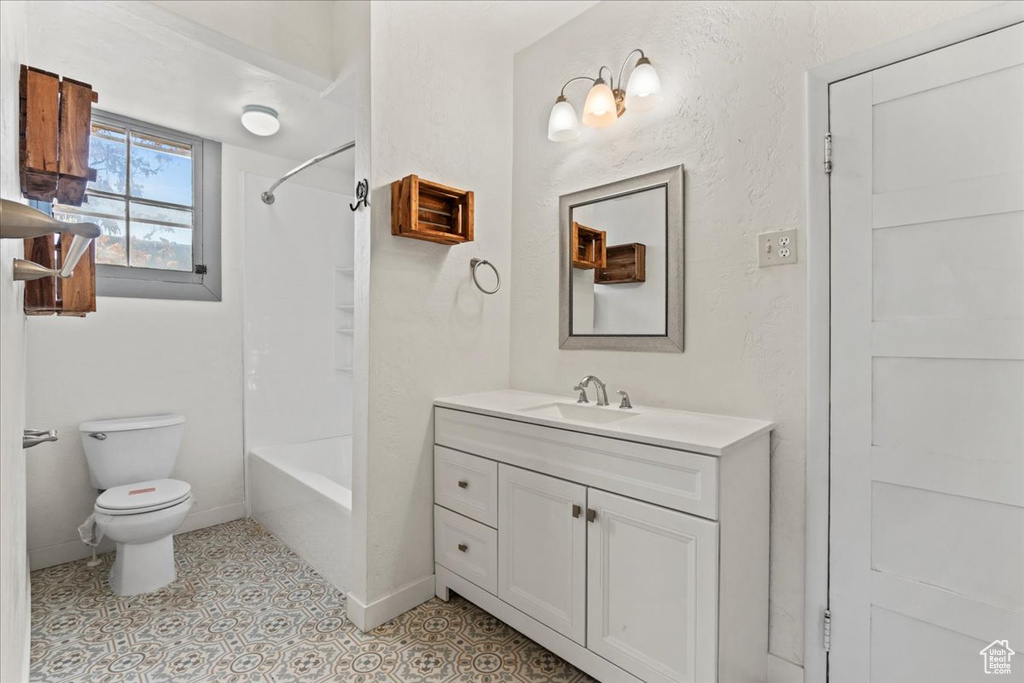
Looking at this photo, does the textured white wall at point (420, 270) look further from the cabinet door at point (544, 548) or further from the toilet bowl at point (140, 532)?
the toilet bowl at point (140, 532)

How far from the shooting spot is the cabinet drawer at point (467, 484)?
1855mm

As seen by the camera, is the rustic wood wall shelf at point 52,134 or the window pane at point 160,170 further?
the window pane at point 160,170

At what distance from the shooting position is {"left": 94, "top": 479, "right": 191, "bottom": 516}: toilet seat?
208 centimetres

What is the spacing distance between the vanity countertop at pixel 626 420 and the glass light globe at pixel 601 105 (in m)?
1.15

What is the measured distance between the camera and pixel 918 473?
1.34 m

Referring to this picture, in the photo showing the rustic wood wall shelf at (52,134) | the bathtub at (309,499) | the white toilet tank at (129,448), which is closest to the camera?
the rustic wood wall shelf at (52,134)

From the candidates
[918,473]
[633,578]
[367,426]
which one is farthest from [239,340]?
[918,473]

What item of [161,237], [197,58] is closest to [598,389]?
[197,58]

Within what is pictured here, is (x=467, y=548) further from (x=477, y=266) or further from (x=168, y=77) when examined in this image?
(x=168, y=77)

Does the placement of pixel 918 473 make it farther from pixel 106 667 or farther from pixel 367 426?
pixel 106 667

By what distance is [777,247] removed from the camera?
158cm

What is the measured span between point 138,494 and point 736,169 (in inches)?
112

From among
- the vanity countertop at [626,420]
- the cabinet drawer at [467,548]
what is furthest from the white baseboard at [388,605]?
the vanity countertop at [626,420]

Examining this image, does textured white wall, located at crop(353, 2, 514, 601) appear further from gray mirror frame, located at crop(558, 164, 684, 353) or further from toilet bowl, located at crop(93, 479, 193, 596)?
toilet bowl, located at crop(93, 479, 193, 596)
